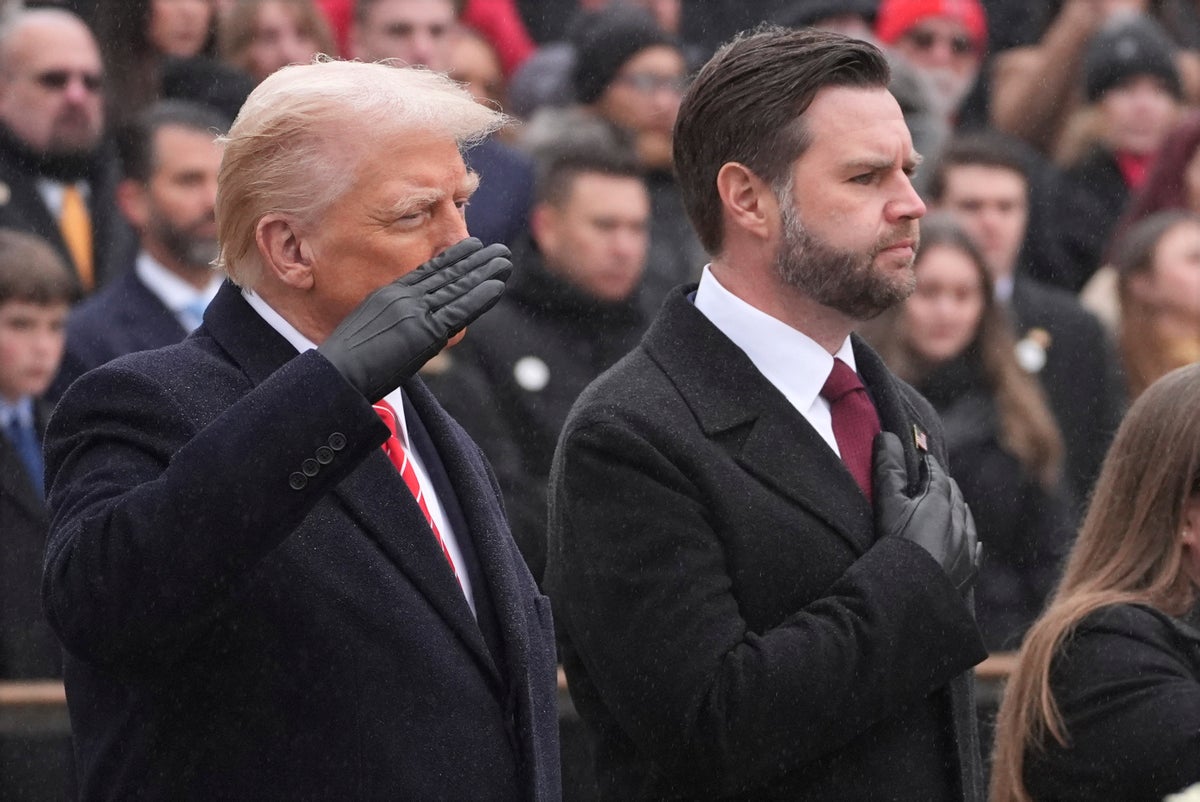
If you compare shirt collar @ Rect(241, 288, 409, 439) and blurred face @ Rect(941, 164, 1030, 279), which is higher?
shirt collar @ Rect(241, 288, 409, 439)

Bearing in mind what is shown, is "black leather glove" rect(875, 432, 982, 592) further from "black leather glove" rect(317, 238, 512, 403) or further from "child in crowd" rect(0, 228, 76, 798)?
"child in crowd" rect(0, 228, 76, 798)

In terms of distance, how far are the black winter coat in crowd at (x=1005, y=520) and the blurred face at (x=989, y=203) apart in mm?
1013

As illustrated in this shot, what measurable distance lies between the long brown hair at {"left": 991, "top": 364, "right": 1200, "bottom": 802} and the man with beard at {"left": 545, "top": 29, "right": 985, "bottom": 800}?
0.43 ft

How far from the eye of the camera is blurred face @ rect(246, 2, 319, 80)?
6844 mm

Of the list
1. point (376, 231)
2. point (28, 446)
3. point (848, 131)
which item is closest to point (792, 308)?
point (848, 131)

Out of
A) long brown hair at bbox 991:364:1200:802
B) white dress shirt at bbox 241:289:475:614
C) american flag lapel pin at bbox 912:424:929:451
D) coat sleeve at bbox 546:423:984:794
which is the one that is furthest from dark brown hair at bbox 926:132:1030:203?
white dress shirt at bbox 241:289:475:614

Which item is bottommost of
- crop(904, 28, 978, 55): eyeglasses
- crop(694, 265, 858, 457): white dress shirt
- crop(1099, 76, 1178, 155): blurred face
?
crop(1099, 76, 1178, 155): blurred face

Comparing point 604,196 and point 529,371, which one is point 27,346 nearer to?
point 529,371

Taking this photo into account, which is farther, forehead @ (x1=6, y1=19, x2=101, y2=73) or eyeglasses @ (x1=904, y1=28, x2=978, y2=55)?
eyeglasses @ (x1=904, y1=28, x2=978, y2=55)

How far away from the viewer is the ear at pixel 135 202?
6.18m

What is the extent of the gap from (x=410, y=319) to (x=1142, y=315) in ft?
14.8

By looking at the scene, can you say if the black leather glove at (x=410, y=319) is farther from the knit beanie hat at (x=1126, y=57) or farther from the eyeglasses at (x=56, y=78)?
the knit beanie hat at (x=1126, y=57)

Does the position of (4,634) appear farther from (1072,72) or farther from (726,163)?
(1072,72)

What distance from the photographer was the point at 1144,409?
3.53 metres
